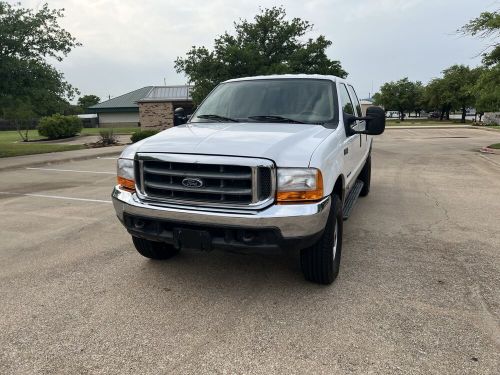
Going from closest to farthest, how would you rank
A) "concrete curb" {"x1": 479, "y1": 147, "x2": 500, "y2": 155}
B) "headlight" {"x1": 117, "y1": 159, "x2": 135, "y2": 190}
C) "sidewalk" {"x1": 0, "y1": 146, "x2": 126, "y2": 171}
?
"headlight" {"x1": 117, "y1": 159, "x2": 135, "y2": 190}, "sidewalk" {"x1": 0, "y1": 146, "x2": 126, "y2": 171}, "concrete curb" {"x1": 479, "y1": 147, "x2": 500, "y2": 155}

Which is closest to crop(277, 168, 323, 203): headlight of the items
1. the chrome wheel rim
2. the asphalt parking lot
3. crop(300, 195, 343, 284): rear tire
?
crop(300, 195, 343, 284): rear tire

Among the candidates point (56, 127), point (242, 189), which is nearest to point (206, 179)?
point (242, 189)

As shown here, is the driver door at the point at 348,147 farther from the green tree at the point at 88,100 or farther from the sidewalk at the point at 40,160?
the green tree at the point at 88,100

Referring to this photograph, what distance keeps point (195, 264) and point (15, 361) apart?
6.36 ft

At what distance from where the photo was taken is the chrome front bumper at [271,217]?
123 inches

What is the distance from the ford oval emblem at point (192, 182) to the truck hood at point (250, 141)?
0.22 m

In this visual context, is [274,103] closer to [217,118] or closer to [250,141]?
[217,118]

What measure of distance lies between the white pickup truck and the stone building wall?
35727 mm

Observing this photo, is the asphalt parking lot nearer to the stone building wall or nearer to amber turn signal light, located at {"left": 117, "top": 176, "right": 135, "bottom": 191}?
amber turn signal light, located at {"left": 117, "top": 176, "right": 135, "bottom": 191}

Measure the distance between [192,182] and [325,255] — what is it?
1.31 meters

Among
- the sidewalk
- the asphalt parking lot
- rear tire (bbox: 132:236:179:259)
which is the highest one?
rear tire (bbox: 132:236:179:259)

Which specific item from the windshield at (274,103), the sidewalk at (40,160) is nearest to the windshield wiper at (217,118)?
the windshield at (274,103)

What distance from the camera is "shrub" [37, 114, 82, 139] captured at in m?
32.3

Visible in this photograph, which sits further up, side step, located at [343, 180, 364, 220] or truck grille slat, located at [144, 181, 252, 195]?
truck grille slat, located at [144, 181, 252, 195]
